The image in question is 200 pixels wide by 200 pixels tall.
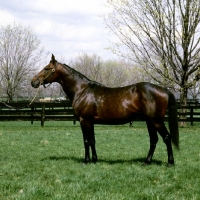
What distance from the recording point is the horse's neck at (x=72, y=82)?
23.2 feet

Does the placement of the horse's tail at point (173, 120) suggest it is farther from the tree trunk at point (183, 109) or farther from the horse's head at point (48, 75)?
the tree trunk at point (183, 109)

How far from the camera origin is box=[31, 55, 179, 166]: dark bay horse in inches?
254

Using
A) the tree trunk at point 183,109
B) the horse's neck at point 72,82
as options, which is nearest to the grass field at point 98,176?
the horse's neck at point 72,82

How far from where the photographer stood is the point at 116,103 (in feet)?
21.8

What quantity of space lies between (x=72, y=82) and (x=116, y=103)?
120 centimetres

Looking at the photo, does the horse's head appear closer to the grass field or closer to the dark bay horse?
the dark bay horse

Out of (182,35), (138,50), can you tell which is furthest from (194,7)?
(138,50)

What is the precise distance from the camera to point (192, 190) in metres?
4.73

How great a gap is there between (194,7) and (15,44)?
1063 inches

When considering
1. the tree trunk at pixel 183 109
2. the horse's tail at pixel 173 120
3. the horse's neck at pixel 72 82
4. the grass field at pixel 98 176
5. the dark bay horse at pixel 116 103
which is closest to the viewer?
the grass field at pixel 98 176

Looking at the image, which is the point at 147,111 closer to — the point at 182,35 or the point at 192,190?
the point at 192,190

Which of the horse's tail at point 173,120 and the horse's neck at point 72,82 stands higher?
the horse's neck at point 72,82

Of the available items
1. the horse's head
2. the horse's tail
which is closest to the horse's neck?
the horse's head

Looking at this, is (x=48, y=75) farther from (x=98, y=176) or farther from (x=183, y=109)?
(x=183, y=109)
